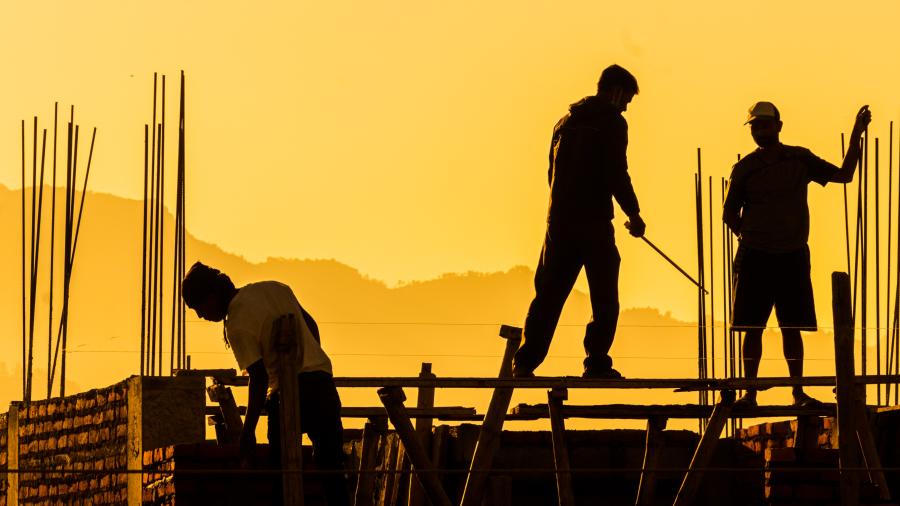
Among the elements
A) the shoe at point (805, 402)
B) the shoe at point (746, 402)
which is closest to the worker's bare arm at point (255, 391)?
the shoe at point (746, 402)

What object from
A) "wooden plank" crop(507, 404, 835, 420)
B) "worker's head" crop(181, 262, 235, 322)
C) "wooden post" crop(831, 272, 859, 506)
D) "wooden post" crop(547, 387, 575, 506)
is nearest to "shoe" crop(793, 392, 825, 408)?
"wooden plank" crop(507, 404, 835, 420)

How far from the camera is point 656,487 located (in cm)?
1586

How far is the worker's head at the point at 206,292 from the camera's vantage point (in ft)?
38.5

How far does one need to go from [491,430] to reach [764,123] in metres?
2.64

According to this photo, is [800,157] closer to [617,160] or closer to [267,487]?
[617,160]

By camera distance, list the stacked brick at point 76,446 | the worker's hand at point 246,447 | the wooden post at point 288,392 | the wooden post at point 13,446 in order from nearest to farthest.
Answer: the wooden post at point 288,392 < the worker's hand at point 246,447 < the stacked brick at point 76,446 < the wooden post at point 13,446

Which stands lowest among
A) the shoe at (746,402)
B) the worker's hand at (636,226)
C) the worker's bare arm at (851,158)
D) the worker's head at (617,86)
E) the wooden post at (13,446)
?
the wooden post at (13,446)

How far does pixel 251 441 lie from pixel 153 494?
3.04 metres

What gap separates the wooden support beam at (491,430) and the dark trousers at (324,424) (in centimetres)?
249

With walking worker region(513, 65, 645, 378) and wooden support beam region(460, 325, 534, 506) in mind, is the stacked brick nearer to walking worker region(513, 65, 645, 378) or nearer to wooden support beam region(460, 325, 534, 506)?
wooden support beam region(460, 325, 534, 506)

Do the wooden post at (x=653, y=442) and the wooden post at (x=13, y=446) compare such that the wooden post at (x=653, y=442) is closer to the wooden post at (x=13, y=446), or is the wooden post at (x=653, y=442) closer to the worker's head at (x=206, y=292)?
the worker's head at (x=206, y=292)

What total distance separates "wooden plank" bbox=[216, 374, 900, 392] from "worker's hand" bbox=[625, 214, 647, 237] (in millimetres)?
924

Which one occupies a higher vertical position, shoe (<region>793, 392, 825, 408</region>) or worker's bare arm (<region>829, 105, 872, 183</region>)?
worker's bare arm (<region>829, 105, 872, 183</region>)

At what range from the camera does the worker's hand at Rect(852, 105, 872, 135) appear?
587 inches
